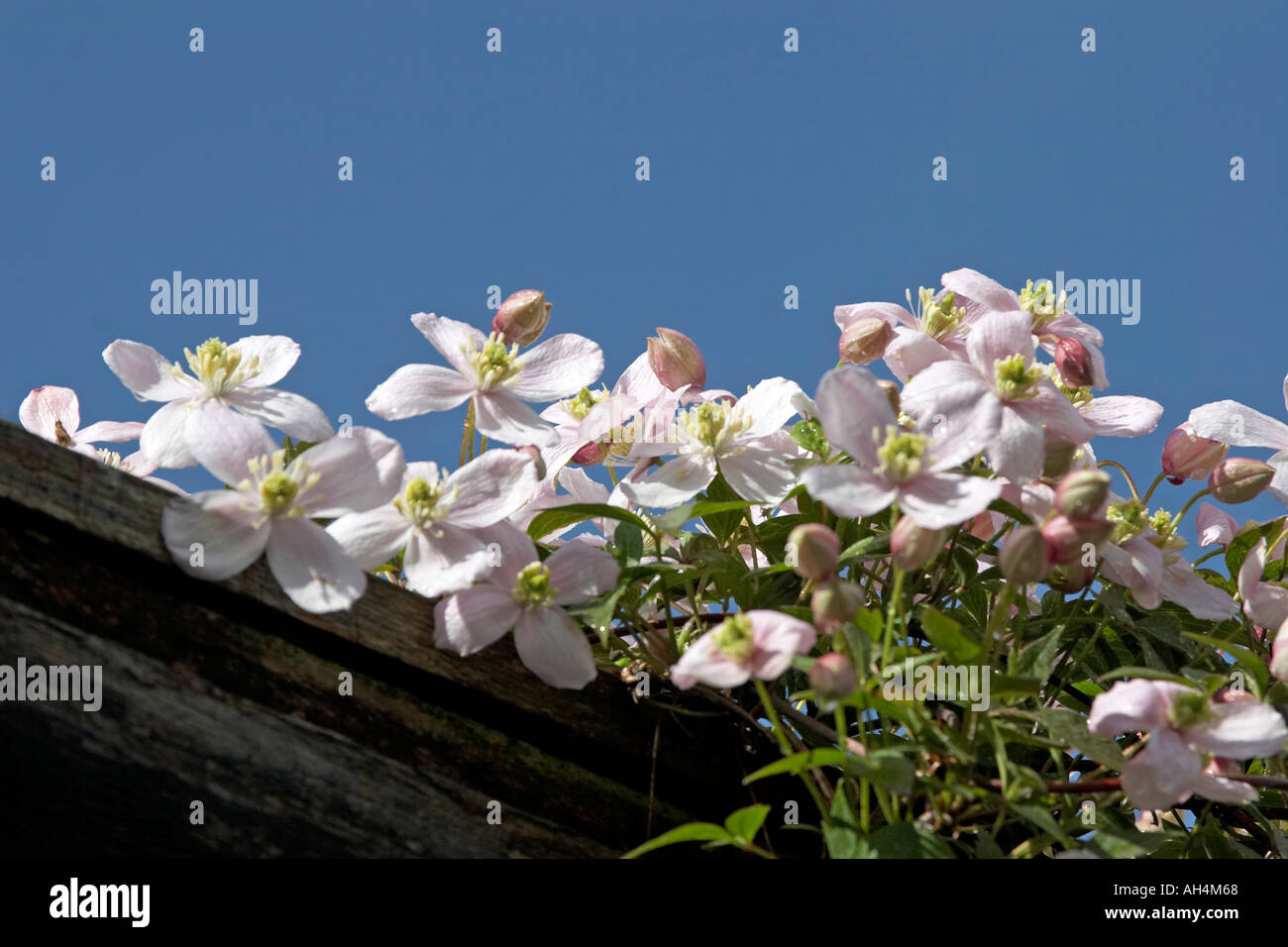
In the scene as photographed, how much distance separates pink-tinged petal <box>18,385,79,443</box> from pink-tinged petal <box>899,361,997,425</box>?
0.73 metres

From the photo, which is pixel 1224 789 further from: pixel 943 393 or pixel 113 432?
pixel 113 432

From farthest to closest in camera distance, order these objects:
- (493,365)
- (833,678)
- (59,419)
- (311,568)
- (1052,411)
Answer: (59,419)
(493,365)
(1052,411)
(311,568)
(833,678)

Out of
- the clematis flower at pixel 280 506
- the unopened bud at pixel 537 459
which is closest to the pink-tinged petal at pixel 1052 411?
the unopened bud at pixel 537 459

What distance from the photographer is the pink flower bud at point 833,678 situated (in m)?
0.61

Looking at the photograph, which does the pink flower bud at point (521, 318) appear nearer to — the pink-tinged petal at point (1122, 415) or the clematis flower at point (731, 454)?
the clematis flower at point (731, 454)

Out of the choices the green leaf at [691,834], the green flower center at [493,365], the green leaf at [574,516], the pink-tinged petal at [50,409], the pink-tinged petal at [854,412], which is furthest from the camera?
the pink-tinged petal at [50,409]

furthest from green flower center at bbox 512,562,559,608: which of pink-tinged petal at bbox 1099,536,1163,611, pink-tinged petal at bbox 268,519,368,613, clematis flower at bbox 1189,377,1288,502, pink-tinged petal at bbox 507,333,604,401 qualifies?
clematis flower at bbox 1189,377,1288,502

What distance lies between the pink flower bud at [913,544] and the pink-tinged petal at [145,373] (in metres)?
0.56

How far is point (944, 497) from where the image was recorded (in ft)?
2.25

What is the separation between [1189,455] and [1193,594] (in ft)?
0.50

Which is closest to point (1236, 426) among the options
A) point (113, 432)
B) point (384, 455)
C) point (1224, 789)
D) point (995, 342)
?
point (995, 342)

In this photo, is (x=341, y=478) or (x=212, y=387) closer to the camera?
(x=341, y=478)

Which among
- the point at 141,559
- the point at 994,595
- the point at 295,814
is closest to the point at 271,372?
the point at 141,559
